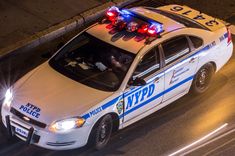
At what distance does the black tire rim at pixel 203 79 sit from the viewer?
10.5m

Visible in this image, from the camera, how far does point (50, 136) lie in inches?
336

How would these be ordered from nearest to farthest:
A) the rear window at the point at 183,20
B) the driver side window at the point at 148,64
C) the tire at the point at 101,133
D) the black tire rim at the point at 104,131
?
the tire at the point at 101,133 → the black tire rim at the point at 104,131 → the driver side window at the point at 148,64 → the rear window at the point at 183,20

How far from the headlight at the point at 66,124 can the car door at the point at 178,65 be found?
1772 millimetres

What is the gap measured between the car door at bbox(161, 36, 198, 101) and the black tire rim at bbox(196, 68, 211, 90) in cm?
34

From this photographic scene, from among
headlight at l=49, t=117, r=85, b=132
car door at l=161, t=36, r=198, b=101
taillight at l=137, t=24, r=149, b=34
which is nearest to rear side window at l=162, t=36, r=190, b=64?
car door at l=161, t=36, r=198, b=101

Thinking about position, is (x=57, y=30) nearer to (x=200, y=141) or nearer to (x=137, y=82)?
(x=137, y=82)

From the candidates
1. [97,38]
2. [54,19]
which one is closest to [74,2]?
[54,19]

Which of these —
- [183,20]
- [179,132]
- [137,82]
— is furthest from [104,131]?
[183,20]

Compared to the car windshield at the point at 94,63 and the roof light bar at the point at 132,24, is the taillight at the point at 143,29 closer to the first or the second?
the roof light bar at the point at 132,24

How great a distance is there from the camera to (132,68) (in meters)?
9.21

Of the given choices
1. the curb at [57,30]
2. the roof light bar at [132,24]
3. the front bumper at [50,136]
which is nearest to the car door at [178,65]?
the roof light bar at [132,24]

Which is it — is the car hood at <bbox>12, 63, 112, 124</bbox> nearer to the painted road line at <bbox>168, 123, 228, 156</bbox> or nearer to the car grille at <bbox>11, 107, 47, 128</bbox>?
the car grille at <bbox>11, 107, 47, 128</bbox>

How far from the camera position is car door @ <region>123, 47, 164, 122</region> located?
9.21m

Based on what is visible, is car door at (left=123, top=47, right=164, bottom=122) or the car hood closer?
the car hood
